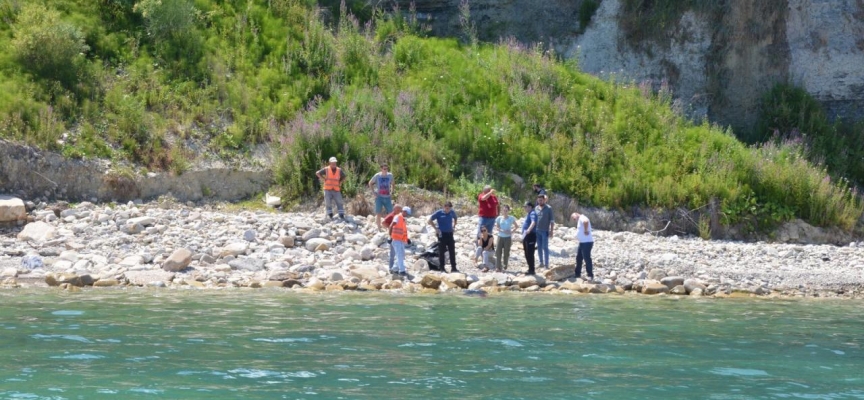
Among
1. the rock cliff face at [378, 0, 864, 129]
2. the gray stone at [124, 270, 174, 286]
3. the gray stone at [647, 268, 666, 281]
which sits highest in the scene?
the rock cliff face at [378, 0, 864, 129]

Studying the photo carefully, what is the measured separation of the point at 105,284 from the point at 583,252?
27.2ft

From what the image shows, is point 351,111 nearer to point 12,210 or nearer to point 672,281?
point 12,210

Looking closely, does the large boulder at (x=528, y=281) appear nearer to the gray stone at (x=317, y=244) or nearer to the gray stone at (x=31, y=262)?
the gray stone at (x=317, y=244)

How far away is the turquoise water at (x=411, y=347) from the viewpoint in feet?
29.6

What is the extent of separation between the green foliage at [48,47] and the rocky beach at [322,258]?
4109mm

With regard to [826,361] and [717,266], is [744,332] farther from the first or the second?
[717,266]

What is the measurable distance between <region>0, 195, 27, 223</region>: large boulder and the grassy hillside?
1.99 meters

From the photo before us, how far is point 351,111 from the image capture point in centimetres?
2275

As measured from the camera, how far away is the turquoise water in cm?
902

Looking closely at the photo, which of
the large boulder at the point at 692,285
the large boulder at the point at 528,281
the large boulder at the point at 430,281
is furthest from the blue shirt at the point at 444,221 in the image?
the large boulder at the point at 692,285

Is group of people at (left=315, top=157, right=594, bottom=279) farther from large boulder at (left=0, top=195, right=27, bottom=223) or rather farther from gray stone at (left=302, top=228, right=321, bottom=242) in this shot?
large boulder at (left=0, top=195, right=27, bottom=223)

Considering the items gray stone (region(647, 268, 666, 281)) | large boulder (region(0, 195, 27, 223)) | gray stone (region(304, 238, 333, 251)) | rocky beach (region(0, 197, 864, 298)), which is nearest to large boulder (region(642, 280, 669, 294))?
rocky beach (region(0, 197, 864, 298))

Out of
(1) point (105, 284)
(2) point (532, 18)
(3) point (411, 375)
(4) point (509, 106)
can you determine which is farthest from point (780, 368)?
(2) point (532, 18)

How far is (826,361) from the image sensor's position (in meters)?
10.7
